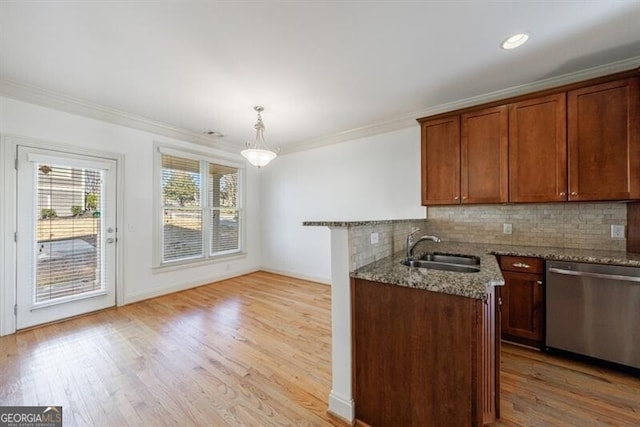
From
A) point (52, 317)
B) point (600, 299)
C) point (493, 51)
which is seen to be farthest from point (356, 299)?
point (52, 317)

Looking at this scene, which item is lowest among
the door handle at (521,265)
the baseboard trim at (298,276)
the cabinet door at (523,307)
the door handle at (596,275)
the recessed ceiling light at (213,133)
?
the baseboard trim at (298,276)

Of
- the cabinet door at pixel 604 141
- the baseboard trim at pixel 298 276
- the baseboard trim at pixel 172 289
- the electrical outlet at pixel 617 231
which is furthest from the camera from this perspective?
the baseboard trim at pixel 298 276

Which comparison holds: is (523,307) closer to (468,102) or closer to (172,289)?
(468,102)

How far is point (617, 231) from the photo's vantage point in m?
2.43

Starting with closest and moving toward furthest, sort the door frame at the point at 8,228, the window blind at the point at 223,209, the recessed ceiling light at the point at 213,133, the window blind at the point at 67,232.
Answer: the door frame at the point at 8,228, the window blind at the point at 67,232, the recessed ceiling light at the point at 213,133, the window blind at the point at 223,209

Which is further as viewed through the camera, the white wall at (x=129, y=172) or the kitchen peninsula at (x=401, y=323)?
the white wall at (x=129, y=172)

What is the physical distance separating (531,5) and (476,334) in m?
2.20

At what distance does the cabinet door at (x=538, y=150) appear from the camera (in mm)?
2418

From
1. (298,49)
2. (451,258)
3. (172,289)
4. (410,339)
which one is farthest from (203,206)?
(410,339)

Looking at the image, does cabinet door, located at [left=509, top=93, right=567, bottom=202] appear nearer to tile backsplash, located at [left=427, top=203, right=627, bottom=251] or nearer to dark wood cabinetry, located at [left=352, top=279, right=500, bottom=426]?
tile backsplash, located at [left=427, top=203, right=627, bottom=251]

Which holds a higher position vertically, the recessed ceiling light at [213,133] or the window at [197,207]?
the recessed ceiling light at [213,133]

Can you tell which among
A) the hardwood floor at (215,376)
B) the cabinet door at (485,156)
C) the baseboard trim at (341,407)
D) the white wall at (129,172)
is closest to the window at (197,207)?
the white wall at (129,172)

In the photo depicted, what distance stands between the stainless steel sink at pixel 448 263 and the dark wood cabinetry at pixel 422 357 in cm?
52

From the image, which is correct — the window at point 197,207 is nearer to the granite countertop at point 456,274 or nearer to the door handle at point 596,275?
the granite countertop at point 456,274
